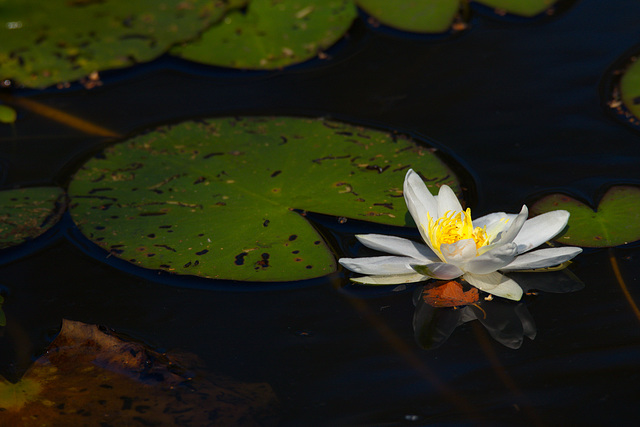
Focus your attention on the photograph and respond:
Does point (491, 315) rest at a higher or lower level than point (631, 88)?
lower

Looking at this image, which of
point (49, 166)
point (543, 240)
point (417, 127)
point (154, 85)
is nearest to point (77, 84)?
point (154, 85)

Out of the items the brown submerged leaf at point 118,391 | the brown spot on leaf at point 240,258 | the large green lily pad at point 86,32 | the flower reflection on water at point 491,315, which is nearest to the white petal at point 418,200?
the flower reflection on water at point 491,315

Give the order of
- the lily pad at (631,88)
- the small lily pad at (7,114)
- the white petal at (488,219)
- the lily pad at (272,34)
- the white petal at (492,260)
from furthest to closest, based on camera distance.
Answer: the lily pad at (272,34), the small lily pad at (7,114), the lily pad at (631,88), the white petal at (488,219), the white petal at (492,260)

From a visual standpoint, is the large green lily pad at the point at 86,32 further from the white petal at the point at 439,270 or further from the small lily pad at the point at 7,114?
the white petal at the point at 439,270

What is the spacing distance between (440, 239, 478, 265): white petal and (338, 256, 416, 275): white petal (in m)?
0.16

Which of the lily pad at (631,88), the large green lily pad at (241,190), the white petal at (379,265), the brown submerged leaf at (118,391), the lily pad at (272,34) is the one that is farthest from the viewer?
the lily pad at (272,34)

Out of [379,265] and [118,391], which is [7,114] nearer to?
[118,391]

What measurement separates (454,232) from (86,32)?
3006 millimetres

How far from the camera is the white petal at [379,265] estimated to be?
88.4 inches

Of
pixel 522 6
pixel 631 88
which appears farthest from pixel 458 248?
pixel 522 6

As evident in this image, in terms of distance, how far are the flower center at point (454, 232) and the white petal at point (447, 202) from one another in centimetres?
8

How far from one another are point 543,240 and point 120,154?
81.2 inches

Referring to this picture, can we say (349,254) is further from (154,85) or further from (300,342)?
(154,85)

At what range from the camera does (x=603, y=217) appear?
2.48 metres
